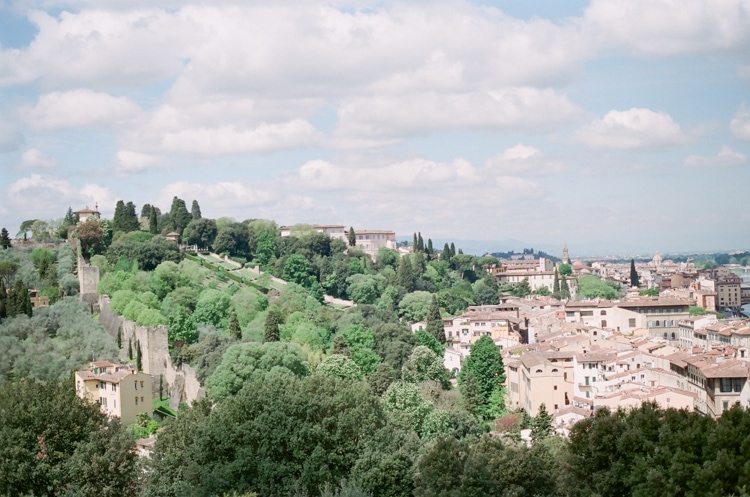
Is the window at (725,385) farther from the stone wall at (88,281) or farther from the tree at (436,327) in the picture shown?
the stone wall at (88,281)

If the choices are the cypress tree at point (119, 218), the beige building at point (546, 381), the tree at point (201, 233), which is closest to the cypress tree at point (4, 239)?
the cypress tree at point (119, 218)

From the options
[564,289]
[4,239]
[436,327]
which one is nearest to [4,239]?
[4,239]

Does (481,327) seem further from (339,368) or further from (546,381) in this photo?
(339,368)

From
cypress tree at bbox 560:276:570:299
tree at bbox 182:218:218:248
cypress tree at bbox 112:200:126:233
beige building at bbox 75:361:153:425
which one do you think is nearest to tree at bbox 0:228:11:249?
cypress tree at bbox 112:200:126:233

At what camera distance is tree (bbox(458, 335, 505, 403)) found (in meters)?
40.7

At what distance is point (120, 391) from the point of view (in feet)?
106

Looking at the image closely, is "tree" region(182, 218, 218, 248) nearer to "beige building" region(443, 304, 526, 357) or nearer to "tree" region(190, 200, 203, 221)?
"tree" region(190, 200, 203, 221)

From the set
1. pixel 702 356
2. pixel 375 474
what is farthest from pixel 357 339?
pixel 375 474

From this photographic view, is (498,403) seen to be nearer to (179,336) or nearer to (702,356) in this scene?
(702,356)

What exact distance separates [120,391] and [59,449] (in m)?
11.7

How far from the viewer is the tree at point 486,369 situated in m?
40.7

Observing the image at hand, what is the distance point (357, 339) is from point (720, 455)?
31.3m

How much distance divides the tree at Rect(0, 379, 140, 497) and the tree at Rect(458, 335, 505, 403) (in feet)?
70.7

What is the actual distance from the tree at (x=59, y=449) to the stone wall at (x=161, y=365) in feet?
44.0
